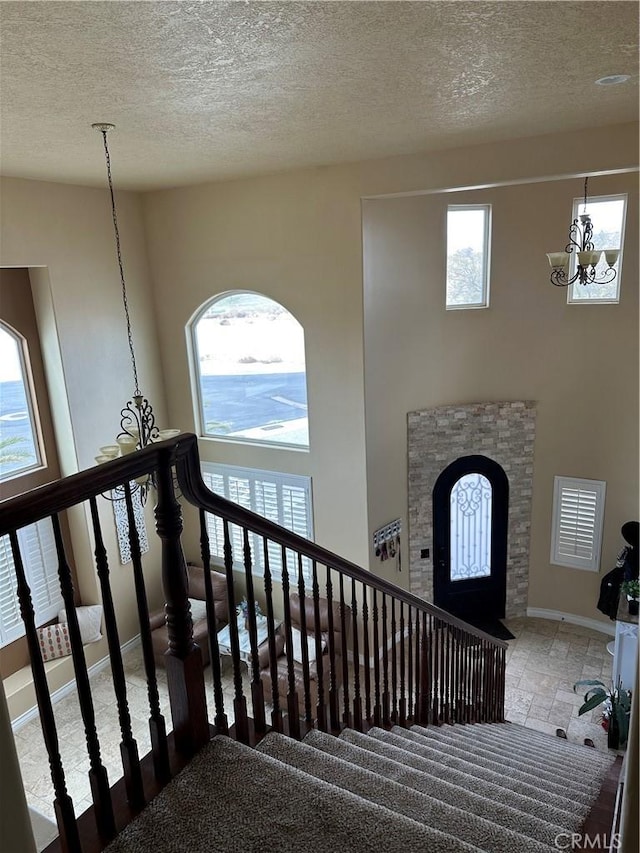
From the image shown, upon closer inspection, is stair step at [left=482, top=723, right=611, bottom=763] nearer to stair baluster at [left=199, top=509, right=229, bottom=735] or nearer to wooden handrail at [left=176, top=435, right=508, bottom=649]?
wooden handrail at [left=176, top=435, right=508, bottom=649]

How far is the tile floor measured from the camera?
5414mm

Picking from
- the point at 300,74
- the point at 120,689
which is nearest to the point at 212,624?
the point at 120,689

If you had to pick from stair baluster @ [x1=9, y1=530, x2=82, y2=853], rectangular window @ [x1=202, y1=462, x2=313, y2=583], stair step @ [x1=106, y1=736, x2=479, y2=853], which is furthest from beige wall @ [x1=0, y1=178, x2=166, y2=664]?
stair step @ [x1=106, y1=736, x2=479, y2=853]

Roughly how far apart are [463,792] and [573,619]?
634cm

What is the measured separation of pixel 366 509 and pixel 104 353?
3.39m

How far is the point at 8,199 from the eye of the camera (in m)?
5.51

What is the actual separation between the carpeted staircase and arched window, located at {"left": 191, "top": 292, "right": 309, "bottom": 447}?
453 centimetres

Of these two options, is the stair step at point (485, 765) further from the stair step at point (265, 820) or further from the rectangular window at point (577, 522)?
the rectangular window at point (577, 522)

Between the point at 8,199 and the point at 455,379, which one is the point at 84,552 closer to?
the point at 8,199

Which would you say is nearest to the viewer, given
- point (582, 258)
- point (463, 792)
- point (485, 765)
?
point (463, 792)


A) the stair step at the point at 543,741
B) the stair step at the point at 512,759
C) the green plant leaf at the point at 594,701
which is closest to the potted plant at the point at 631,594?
the green plant leaf at the point at 594,701

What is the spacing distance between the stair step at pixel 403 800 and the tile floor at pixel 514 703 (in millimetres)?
3889

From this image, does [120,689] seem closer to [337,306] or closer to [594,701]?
[337,306]

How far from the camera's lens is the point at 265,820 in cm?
161
